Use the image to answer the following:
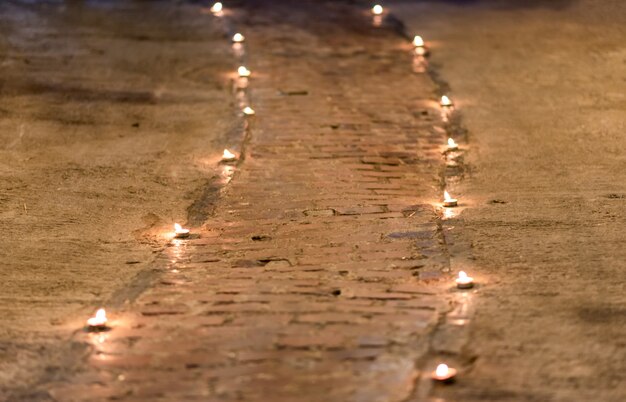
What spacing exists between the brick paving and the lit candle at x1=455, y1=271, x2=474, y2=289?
0.20ft

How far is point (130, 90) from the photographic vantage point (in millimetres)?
6883

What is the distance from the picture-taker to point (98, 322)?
3.71 metres

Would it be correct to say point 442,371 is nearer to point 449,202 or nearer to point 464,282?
point 464,282

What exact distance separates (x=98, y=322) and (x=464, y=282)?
4.28ft

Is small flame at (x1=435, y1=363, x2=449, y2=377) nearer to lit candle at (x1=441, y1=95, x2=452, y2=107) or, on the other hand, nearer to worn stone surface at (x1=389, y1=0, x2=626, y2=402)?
worn stone surface at (x1=389, y1=0, x2=626, y2=402)

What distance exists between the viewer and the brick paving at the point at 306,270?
3.35 m

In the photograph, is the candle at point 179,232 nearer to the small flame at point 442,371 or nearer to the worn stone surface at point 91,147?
the worn stone surface at point 91,147

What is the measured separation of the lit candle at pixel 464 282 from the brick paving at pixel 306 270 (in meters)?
0.06

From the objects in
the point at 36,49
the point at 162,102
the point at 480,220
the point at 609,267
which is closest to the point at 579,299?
the point at 609,267

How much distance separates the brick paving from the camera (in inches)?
132

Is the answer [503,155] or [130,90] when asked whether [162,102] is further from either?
[503,155]

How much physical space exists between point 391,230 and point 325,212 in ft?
1.26

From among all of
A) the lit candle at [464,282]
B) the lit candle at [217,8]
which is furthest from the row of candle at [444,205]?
the lit candle at [217,8]

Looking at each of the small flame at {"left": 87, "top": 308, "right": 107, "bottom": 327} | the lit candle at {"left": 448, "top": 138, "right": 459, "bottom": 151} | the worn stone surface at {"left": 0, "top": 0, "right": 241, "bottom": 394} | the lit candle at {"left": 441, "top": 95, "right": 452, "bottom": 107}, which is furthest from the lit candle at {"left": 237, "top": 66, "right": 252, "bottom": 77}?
the small flame at {"left": 87, "top": 308, "right": 107, "bottom": 327}
